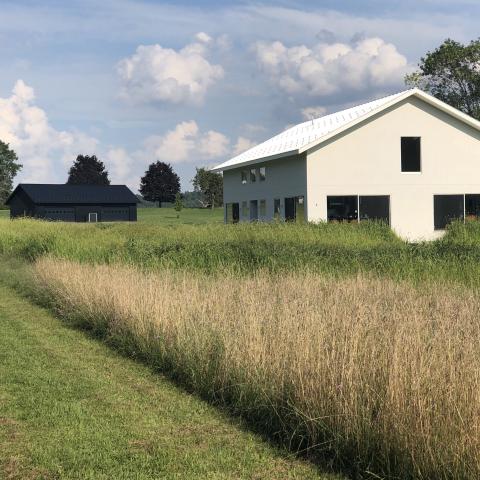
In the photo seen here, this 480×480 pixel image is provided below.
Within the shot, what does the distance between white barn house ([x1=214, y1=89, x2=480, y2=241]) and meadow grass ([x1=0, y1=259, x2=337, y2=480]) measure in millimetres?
21918

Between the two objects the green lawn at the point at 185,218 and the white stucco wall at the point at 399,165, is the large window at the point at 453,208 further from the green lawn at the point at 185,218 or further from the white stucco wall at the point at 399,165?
the green lawn at the point at 185,218

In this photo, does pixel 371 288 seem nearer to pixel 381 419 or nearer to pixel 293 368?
pixel 293 368

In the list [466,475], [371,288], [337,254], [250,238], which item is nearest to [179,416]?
[466,475]

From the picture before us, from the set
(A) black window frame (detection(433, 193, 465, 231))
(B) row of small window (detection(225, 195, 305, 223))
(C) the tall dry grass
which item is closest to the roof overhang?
(B) row of small window (detection(225, 195, 305, 223))

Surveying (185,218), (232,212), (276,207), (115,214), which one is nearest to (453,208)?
(276,207)

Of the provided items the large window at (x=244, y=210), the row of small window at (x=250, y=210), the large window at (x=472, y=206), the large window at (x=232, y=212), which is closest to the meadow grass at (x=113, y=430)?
the row of small window at (x=250, y=210)

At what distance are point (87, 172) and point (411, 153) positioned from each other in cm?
10769

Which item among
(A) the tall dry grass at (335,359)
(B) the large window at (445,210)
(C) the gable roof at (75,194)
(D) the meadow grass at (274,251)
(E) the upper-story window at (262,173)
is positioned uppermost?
(C) the gable roof at (75,194)

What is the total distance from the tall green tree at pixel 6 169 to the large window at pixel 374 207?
10681 centimetres

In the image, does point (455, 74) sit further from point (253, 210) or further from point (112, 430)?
point (112, 430)

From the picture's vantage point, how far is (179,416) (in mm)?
5875

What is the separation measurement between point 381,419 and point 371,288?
17.5ft

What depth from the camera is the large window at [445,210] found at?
3039 cm

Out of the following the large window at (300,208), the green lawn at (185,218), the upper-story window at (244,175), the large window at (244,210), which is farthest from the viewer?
the green lawn at (185,218)
